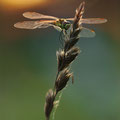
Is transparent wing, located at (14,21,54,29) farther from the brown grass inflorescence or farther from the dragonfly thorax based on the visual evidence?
the brown grass inflorescence

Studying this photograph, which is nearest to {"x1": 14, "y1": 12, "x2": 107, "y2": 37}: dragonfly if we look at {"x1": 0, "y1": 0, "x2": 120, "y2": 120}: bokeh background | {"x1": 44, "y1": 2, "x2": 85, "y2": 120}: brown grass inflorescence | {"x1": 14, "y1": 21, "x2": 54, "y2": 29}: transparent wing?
{"x1": 14, "y1": 21, "x2": 54, "y2": 29}: transparent wing

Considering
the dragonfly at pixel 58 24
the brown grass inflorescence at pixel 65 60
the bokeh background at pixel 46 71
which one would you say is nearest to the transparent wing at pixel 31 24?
the dragonfly at pixel 58 24

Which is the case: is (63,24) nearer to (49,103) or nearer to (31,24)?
(31,24)

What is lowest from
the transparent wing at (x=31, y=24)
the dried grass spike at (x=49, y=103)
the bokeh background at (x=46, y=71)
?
the bokeh background at (x=46, y=71)

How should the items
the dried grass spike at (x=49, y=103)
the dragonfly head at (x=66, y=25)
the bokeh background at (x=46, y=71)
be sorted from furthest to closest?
the bokeh background at (x=46, y=71), the dragonfly head at (x=66, y=25), the dried grass spike at (x=49, y=103)

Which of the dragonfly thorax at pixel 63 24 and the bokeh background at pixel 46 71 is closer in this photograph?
the dragonfly thorax at pixel 63 24

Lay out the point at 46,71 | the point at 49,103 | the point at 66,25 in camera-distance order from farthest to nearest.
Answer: the point at 46,71
the point at 66,25
the point at 49,103

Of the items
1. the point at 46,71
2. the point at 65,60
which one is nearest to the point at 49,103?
the point at 65,60

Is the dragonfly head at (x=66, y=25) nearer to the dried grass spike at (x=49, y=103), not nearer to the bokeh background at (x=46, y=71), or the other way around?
the dried grass spike at (x=49, y=103)
